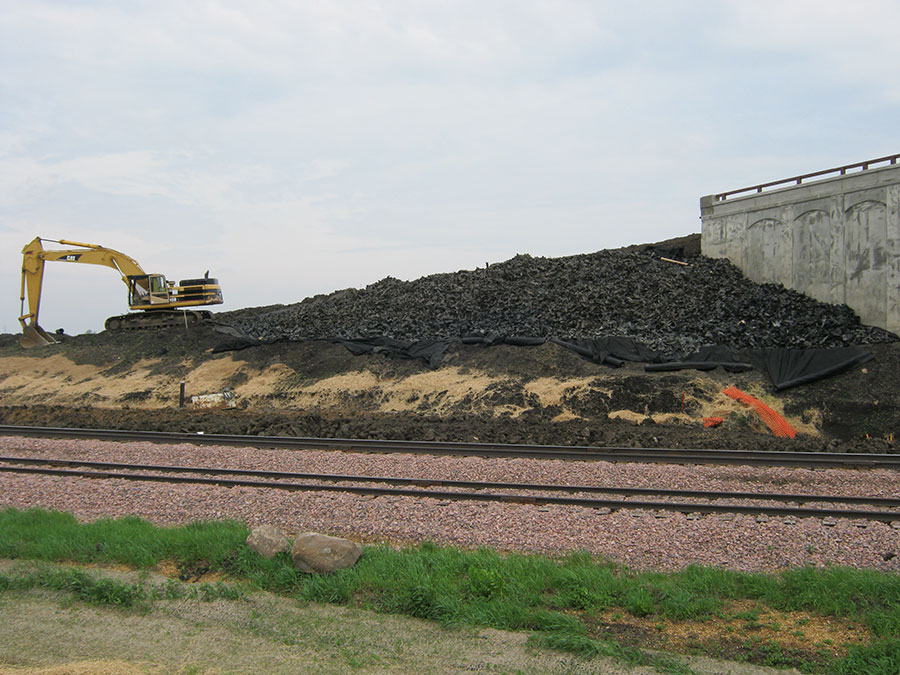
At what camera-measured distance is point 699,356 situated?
20297 mm

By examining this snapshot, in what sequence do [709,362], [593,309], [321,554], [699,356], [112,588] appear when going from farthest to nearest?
[593,309]
[699,356]
[709,362]
[321,554]
[112,588]

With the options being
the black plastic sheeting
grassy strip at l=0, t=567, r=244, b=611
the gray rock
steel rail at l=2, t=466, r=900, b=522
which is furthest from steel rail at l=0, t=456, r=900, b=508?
the black plastic sheeting

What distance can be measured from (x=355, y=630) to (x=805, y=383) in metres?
16.8

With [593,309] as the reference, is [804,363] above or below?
below

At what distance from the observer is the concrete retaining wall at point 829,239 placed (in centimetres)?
2136

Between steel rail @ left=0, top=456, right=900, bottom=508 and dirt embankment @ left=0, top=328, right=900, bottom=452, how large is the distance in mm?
4900

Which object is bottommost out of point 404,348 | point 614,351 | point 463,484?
point 463,484

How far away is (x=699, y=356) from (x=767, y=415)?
3.46 meters

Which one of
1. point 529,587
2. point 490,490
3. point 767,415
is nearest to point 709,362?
point 767,415

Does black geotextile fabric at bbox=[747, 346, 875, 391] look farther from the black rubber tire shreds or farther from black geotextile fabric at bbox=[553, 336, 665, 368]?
black geotextile fabric at bbox=[553, 336, 665, 368]

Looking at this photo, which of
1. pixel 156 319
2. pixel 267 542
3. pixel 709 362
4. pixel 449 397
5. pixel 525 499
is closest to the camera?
pixel 267 542

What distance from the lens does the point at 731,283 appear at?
2619 cm

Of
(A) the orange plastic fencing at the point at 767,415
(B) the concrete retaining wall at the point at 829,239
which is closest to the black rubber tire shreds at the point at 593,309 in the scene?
(B) the concrete retaining wall at the point at 829,239

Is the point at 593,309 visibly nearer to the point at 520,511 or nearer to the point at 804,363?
the point at 804,363
